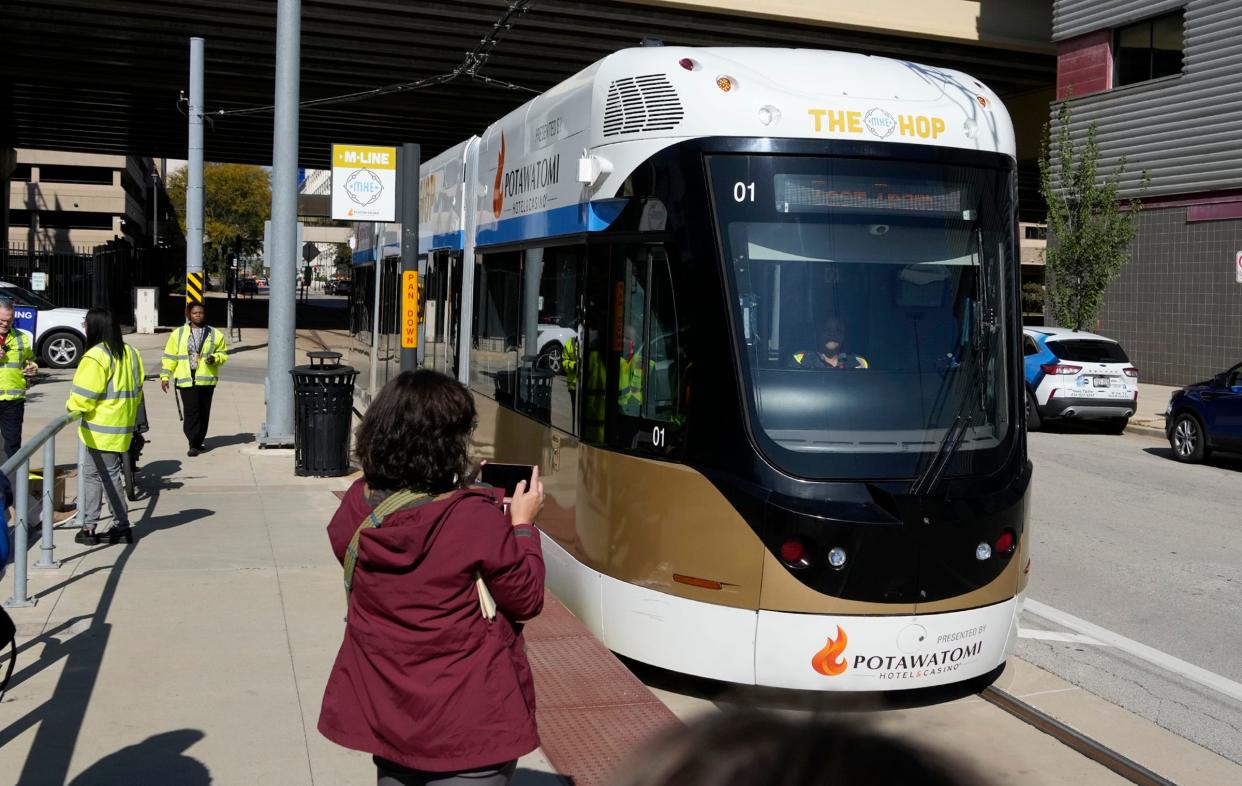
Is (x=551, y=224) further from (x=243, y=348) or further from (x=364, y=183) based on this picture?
(x=243, y=348)

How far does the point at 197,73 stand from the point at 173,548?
62.6ft

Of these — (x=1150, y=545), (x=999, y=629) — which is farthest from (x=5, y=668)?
(x=1150, y=545)

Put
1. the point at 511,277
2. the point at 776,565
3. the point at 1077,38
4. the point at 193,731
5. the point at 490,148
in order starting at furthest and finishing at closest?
the point at 1077,38 < the point at 490,148 < the point at 511,277 < the point at 776,565 < the point at 193,731

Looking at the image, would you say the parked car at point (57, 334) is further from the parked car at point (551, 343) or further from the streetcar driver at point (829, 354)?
the streetcar driver at point (829, 354)

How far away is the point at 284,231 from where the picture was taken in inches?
583

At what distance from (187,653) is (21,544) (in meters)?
1.34

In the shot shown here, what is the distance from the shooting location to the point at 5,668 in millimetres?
6492

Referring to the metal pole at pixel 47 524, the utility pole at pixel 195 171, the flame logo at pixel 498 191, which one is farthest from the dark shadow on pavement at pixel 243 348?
the metal pole at pixel 47 524

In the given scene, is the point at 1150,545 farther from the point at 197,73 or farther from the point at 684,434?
the point at 197,73

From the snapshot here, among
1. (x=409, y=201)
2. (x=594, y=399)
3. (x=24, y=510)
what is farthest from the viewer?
(x=409, y=201)

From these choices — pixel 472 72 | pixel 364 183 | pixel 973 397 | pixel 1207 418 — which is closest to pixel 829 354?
pixel 973 397

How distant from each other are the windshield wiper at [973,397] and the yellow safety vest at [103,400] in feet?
19.4

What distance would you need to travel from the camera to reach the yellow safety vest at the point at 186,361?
14.1 metres

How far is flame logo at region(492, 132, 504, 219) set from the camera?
9.62m
